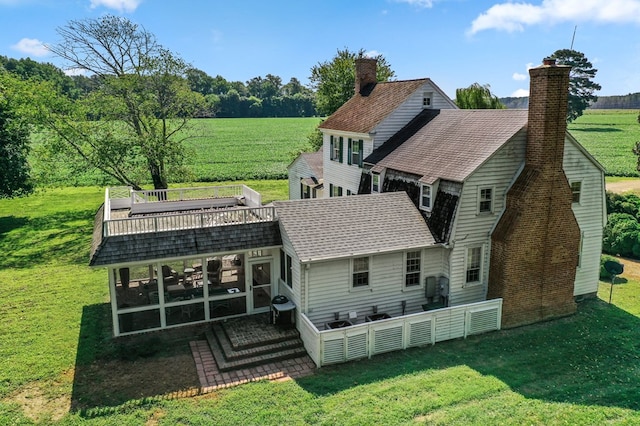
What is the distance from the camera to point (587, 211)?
17.2 m

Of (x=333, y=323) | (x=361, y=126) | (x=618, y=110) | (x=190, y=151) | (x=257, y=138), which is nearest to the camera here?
(x=333, y=323)

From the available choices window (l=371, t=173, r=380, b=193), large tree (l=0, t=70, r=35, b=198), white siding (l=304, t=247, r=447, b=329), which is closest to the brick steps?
white siding (l=304, t=247, r=447, b=329)

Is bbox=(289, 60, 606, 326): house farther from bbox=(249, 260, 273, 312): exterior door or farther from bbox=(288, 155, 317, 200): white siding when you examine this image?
bbox=(288, 155, 317, 200): white siding

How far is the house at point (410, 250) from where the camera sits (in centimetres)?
1466

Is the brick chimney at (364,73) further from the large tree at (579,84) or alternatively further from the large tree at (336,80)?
the large tree at (579,84)

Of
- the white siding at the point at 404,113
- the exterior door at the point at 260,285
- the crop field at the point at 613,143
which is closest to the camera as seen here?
the exterior door at the point at 260,285

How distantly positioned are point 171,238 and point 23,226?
21.4 metres

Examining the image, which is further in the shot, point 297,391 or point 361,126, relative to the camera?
point 361,126

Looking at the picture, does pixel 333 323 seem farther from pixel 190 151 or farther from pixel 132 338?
pixel 190 151

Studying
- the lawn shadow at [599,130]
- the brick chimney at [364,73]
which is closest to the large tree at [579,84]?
the lawn shadow at [599,130]

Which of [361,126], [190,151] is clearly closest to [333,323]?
→ [361,126]

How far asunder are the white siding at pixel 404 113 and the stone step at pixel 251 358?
11610mm

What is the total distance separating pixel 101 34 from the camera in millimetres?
29797

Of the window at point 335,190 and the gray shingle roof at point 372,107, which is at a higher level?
the gray shingle roof at point 372,107
